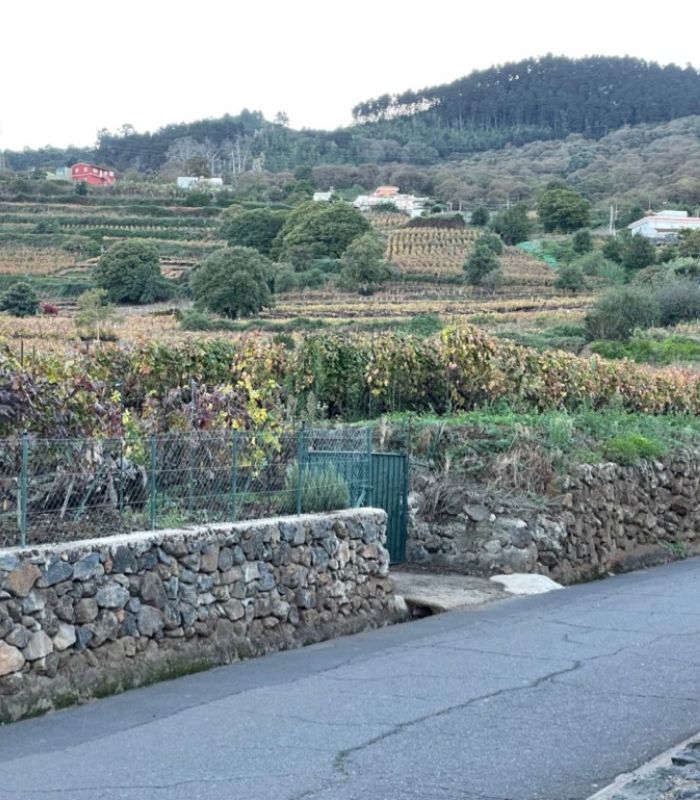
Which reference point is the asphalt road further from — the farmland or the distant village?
the distant village

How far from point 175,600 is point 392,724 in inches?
118

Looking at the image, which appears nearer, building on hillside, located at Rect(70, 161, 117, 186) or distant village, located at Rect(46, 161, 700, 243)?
distant village, located at Rect(46, 161, 700, 243)

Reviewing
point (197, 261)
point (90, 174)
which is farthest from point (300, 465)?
point (90, 174)

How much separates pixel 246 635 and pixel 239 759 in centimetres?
405

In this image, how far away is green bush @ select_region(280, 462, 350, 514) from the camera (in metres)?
13.8

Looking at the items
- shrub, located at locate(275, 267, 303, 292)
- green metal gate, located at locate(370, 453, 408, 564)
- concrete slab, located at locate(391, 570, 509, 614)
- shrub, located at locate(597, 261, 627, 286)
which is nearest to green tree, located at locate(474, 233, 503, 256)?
shrub, located at locate(597, 261, 627, 286)

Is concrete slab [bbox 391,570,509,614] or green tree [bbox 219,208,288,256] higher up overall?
green tree [bbox 219,208,288,256]

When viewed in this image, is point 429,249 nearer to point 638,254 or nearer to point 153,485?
point 638,254

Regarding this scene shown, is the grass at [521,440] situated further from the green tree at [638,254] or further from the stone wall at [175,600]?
the green tree at [638,254]

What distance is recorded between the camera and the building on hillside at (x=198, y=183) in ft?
482

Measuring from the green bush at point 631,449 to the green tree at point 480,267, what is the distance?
67571 mm

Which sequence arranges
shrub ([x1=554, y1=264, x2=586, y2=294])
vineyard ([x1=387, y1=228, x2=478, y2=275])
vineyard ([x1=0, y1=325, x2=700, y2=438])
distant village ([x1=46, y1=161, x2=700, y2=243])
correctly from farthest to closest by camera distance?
distant village ([x1=46, y1=161, x2=700, y2=243]) < vineyard ([x1=387, y1=228, x2=478, y2=275]) < shrub ([x1=554, y1=264, x2=586, y2=294]) < vineyard ([x1=0, y1=325, x2=700, y2=438])

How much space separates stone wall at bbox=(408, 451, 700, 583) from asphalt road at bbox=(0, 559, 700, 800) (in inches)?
172

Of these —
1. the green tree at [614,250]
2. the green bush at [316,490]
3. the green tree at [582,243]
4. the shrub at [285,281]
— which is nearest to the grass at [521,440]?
the green bush at [316,490]
